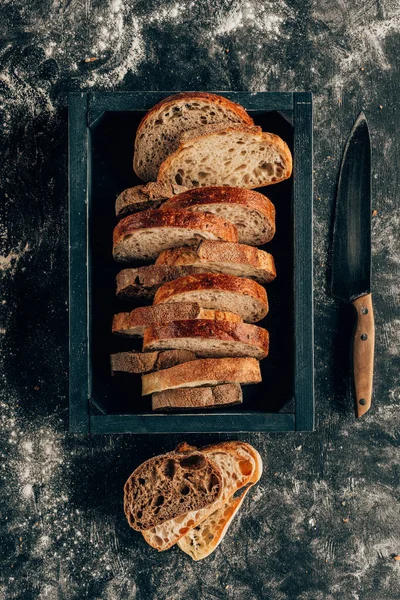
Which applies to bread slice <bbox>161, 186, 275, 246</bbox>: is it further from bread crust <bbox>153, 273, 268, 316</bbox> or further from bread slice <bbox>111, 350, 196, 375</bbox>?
bread slice <bbox>111, 350, 196, 375</bbox>

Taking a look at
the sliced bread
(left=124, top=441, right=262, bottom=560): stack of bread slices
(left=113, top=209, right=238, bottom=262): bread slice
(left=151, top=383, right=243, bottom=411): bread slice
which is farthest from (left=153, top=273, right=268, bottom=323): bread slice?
the sliced bread

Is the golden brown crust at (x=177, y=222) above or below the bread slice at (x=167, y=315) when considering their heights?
above

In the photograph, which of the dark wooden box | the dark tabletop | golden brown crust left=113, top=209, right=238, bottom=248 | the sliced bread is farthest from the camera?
the dark tabletop

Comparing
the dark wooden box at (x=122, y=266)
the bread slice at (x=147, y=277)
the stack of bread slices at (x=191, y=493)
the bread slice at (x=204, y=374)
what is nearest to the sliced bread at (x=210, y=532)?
the stack of bread slices at (x=191, y=493)

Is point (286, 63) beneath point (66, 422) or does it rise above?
above

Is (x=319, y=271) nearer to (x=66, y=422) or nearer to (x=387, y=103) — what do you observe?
(x=387, y=103)

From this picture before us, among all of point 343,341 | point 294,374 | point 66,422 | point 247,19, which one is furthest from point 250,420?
point 247,19

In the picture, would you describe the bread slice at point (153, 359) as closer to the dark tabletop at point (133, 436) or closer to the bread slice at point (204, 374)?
the bread slice at point (204, 374)
